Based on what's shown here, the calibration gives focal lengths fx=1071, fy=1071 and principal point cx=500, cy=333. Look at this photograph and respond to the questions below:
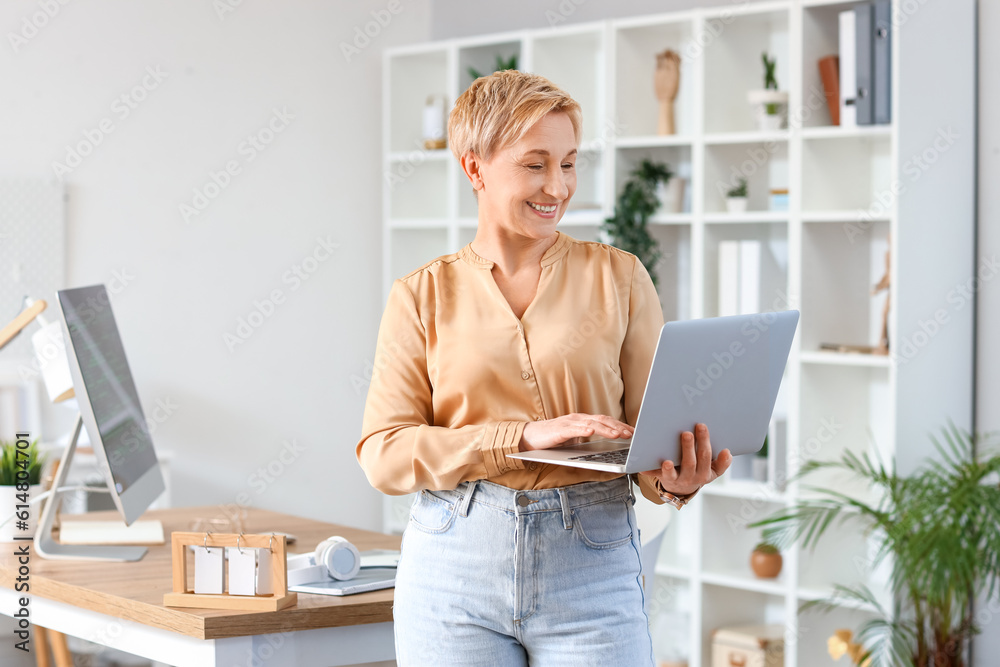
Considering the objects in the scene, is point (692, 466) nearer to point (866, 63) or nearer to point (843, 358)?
point (843, 358)

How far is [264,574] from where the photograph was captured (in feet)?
5.45

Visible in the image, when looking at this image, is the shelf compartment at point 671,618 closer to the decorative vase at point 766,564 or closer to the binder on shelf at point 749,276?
the decorative vase at point 766,564

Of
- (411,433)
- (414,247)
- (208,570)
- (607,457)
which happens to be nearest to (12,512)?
(208,570)

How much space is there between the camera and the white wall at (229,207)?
12.5 feet

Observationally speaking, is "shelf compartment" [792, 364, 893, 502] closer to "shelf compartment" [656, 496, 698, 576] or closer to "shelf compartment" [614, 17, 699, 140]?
"shelf compartment" [656, 496, 698, 576]

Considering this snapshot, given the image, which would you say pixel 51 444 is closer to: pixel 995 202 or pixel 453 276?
pixel 453 276

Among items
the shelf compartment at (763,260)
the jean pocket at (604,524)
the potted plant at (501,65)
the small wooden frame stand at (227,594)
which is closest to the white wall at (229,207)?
the potted plant at (501,65)

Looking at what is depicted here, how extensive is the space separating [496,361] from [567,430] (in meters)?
0.16

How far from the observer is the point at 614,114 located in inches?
154

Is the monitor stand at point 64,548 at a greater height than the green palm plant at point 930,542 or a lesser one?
greater

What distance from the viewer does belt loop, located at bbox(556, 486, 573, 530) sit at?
1292 mm

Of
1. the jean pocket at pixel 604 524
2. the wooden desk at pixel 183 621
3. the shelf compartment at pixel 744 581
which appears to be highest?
the jean pocket at pixel 604 524

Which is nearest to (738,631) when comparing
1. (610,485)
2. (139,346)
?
(139,346)

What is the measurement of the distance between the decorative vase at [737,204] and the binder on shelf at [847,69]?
442 millimetres
